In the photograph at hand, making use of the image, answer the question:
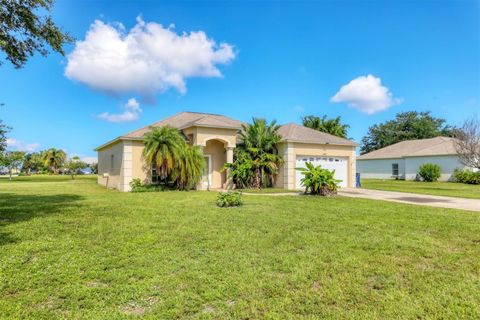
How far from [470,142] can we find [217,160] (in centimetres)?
1788

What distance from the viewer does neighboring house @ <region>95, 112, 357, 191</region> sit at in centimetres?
1802

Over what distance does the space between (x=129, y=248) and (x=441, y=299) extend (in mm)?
5086

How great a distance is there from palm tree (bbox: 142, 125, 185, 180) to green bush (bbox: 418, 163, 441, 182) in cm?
2599

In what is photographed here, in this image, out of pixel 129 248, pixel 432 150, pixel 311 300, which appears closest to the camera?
pixel 311 300

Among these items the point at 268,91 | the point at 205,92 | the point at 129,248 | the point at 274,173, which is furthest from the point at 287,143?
the point at 129,248

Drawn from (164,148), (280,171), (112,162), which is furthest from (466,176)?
(112,162)

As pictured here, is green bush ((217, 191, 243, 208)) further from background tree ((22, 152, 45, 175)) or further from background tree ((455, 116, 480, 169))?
background tree ((22, 152, 45, 175))

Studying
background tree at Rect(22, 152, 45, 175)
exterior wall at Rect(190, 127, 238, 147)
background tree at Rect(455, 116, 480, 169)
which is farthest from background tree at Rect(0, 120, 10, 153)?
background tree at Rect(22, 152, 45, 175)

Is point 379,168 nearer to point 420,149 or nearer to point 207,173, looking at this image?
point 420,149

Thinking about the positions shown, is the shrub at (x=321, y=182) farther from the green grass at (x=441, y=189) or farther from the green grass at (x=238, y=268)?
the green grass at (x=441, y=189)

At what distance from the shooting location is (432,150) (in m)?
31.7

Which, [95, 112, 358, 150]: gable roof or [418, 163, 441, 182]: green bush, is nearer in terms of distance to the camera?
[95, 112, 358, 150]: gable roof

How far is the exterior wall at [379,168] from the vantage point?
34.8 m

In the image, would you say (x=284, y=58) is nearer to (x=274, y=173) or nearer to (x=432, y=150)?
(x=274, y=173)
